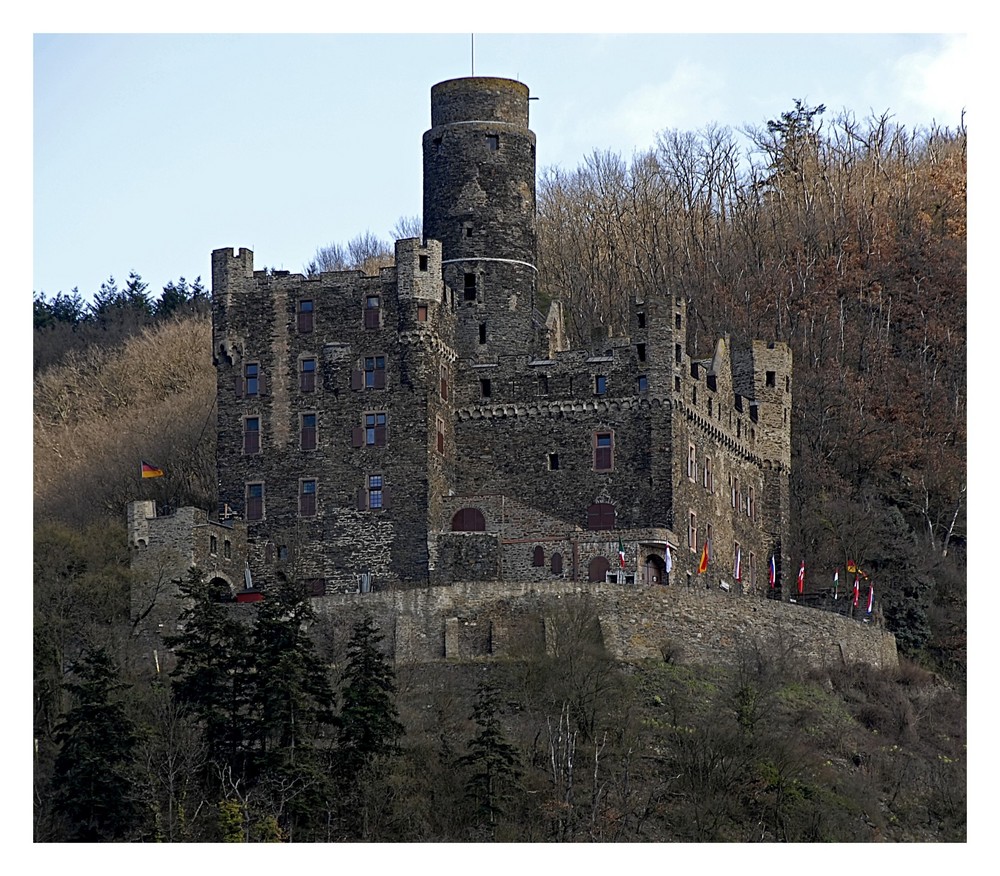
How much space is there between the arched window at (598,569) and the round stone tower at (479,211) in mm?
7773

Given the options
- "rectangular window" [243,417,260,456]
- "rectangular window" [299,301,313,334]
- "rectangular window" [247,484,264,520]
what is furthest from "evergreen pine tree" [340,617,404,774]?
"rectangular window" [299,301,313,334]

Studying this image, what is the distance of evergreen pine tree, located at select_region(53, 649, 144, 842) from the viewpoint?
55.5 m

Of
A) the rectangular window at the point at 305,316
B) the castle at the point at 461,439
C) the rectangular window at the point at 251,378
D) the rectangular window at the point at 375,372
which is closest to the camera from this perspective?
the castle at the point at 461,439

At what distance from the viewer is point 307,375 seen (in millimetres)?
70125

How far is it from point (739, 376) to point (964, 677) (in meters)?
11.6

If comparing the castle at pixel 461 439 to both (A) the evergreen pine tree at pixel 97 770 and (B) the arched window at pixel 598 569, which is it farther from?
(A) the evergreen pine tree at pixel 97 770

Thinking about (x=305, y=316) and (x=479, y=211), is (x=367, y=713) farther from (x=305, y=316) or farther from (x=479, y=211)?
(x=479, y=211)

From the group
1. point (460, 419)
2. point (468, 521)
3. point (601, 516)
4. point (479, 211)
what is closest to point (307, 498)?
point (468, 521)

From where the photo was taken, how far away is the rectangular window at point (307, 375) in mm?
70062

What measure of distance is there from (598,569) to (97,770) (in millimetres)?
16639

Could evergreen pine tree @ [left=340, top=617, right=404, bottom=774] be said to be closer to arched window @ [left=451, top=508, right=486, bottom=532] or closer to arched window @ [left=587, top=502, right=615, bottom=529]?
arched window @ [left=451, top=508, right=486, bottom=532]

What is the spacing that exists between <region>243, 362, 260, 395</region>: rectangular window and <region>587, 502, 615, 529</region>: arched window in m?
9.83

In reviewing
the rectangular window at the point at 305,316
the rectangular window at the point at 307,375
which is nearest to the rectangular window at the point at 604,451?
the rectangular window at the point at 307,375

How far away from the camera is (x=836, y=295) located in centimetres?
8906
